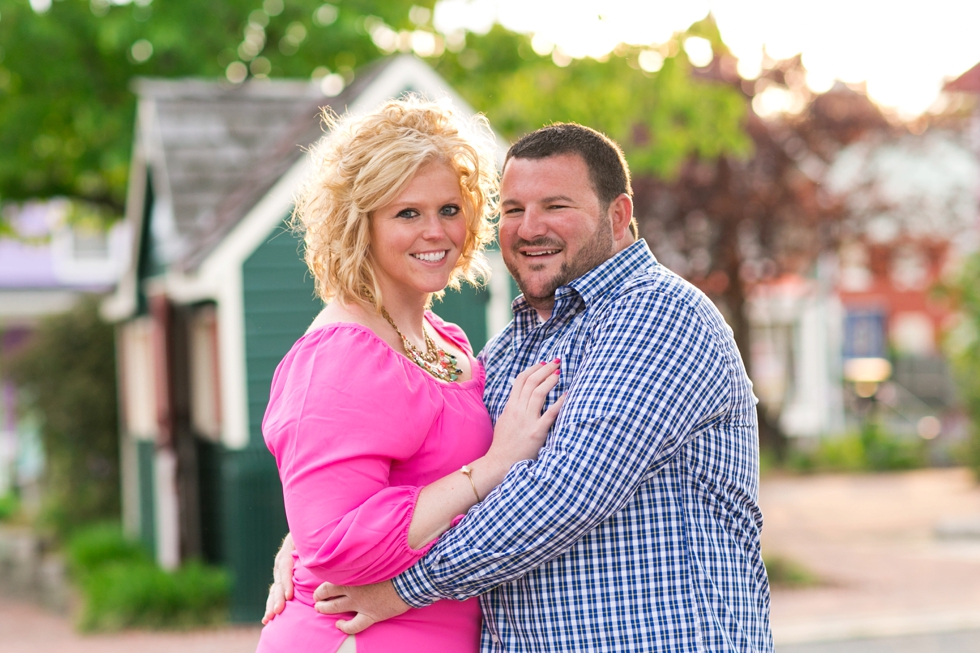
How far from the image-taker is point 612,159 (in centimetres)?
259

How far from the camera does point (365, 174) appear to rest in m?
2.55

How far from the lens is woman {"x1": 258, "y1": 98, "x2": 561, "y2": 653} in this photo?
Answer: 2342mm

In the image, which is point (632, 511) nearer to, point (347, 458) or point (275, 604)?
point (347, 458)

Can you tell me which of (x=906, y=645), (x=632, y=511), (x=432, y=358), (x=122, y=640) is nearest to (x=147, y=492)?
(x=122, y=640)

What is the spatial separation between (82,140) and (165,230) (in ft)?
7.27

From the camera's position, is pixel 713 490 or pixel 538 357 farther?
pixel 538 357

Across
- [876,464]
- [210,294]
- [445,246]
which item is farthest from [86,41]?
[876,464]

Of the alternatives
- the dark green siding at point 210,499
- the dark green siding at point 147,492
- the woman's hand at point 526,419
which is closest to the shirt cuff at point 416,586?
the woman's hand at point 526,419

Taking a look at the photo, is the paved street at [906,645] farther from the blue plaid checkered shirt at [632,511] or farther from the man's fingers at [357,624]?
the man's fingers at [357,624]

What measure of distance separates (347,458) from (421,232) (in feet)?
2.02

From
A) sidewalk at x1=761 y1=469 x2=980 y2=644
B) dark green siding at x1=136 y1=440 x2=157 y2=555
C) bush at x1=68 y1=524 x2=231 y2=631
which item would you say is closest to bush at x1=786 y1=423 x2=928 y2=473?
sidewalk at x1=761 y1=469 x2=980 y2=644

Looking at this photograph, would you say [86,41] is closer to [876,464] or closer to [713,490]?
[713,490]

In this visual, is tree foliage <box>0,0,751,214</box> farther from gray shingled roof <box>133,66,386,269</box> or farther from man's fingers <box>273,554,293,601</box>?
man's fingers <box>273,554,293,601</box>

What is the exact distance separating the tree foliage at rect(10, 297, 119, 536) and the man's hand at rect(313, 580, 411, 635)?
12.5 meters
